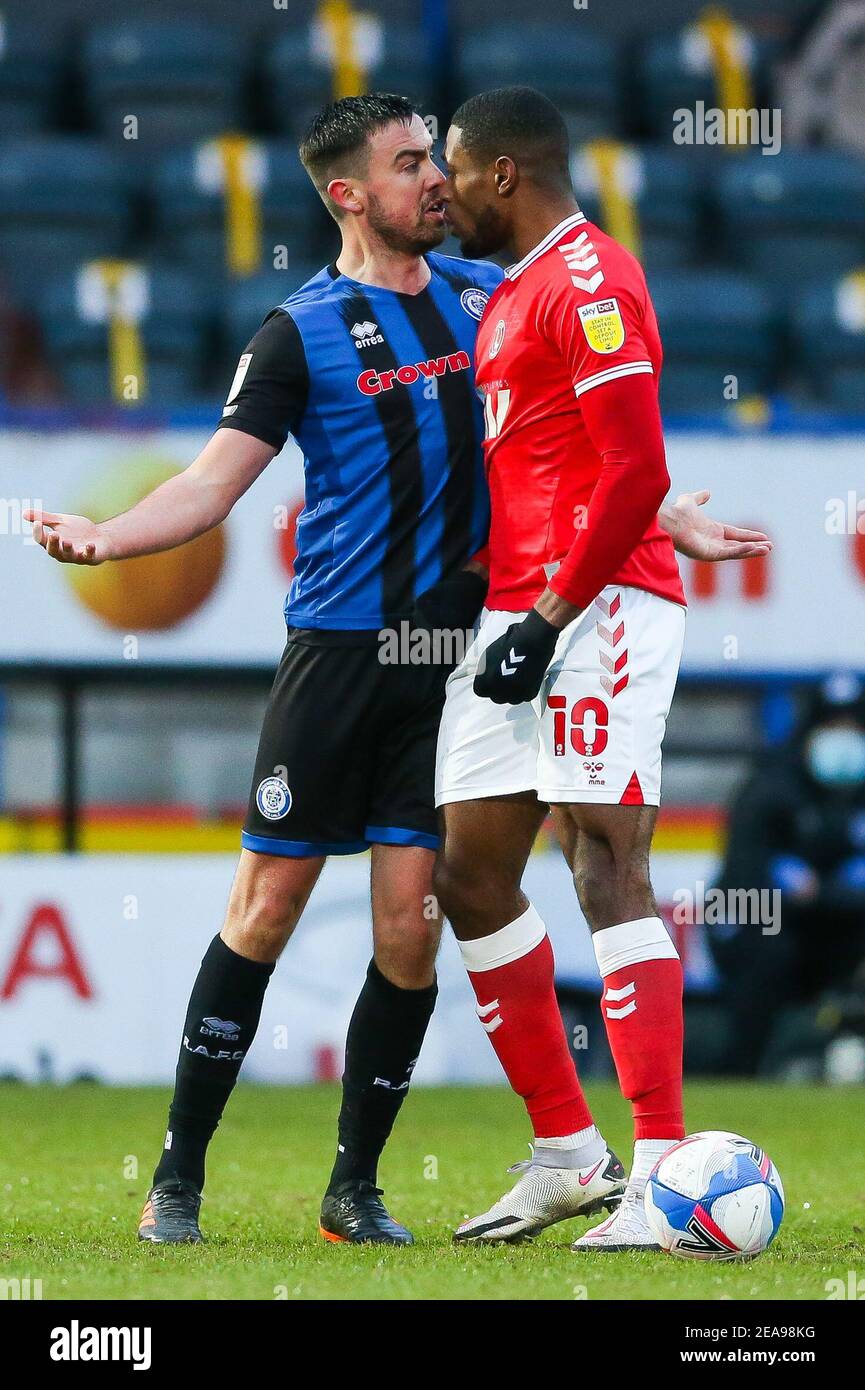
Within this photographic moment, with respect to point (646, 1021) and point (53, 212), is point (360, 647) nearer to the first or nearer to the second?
point (646, 1021)

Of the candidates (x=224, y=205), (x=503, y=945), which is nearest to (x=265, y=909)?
(x=503, y=945)

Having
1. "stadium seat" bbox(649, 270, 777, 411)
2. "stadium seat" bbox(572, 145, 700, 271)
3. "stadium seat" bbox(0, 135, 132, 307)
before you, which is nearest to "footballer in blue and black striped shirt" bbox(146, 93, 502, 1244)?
"stadium seat" bbox(649, 270, 777, 411)

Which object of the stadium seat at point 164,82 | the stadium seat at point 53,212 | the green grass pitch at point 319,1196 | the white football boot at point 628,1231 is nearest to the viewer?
the green grass pitch at point 319,1196

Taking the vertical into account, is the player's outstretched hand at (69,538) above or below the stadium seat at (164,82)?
below

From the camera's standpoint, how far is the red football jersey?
12.3 ft

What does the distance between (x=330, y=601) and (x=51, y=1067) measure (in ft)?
16.8

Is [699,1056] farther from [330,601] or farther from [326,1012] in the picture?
[330,601]

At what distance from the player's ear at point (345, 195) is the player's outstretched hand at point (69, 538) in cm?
92

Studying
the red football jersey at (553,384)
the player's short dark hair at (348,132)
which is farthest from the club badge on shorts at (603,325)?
the player's short dark hair at (348,132)

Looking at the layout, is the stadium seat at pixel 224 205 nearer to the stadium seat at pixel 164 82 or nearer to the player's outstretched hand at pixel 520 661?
the stadium seat at pixel 164 82

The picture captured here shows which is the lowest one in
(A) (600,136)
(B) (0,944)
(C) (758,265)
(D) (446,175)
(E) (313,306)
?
(B) (0,944)

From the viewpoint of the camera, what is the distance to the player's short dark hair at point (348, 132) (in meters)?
4.21
